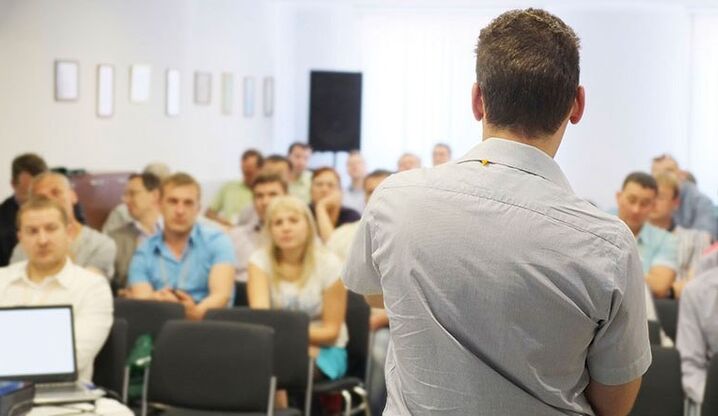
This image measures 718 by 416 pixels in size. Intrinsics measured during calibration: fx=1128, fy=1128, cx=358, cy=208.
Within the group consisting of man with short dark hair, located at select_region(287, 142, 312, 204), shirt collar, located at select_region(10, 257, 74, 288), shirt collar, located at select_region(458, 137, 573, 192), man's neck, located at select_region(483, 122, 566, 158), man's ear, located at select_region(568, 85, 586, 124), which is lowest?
shirt collar, located at select_region(10, 257, 74, 288)

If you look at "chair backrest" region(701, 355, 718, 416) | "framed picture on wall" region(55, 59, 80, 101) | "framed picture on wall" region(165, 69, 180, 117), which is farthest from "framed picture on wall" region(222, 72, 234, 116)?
"chair backrest" region(701, 355, 718, 416)

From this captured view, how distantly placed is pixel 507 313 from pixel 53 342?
8.45ft

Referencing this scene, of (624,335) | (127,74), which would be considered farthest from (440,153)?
(624,335)

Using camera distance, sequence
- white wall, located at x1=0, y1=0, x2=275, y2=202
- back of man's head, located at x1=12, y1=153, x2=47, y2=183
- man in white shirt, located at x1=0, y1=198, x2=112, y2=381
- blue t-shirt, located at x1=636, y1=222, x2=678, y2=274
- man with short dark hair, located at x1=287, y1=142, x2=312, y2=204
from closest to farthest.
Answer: man in white shirt, located at x1=0, y1=198, x2=112, y2=381 < blue t-shirt, located at x1=636, y1=222, x2=678, y2=274 < back of man's head, located at x1=12, y1=153, x2=47, y2=183 < white wall, located at x1=0, y1=0, x2=275, y2=202 < man with short dark hair, located at x1=287, y1=142, x2=312, y2=204

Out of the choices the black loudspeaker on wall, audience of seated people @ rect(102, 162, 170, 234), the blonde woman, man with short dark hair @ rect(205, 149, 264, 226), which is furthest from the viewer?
the black loudspeaker on wall

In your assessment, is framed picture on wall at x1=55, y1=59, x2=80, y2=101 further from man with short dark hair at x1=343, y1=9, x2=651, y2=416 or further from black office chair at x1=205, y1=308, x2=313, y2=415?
man with short dark hair at x1=343, y1=9, x2=651, y2=416

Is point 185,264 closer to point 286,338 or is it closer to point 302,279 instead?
point 302,279

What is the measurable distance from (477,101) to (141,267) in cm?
439

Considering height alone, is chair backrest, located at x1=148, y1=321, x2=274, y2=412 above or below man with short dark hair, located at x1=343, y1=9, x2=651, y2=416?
below

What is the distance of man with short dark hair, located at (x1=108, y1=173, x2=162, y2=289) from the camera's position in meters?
6.96

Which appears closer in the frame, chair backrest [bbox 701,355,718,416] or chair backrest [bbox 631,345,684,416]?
chair backrest [bbox 701,355,718,416]

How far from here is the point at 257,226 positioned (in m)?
7.11

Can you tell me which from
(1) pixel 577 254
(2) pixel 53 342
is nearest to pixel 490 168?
(1) pixel 577 254

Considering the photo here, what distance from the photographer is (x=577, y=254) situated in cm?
156
